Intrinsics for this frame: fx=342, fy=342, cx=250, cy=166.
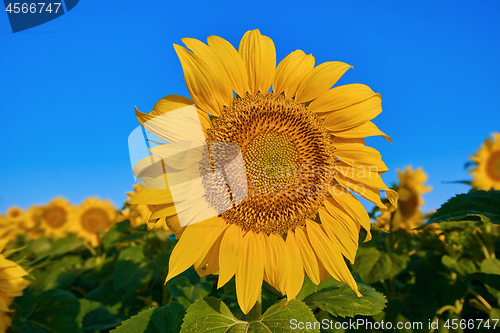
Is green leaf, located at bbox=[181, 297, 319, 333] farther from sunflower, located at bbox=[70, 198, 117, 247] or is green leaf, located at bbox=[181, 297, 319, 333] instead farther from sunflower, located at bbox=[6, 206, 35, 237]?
sunflower, located at bbox=[6, 206, 35, 237]

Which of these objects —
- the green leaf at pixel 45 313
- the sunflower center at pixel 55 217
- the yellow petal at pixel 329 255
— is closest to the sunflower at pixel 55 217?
the sunflower center at pixel 55 217

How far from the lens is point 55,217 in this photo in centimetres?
795

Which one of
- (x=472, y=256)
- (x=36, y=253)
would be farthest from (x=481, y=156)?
(x=36, y=253)

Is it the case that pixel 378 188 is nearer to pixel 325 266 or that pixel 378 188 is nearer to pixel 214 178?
pixel 325 266

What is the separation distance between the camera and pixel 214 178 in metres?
1.76

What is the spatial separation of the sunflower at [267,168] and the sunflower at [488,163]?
203 inches

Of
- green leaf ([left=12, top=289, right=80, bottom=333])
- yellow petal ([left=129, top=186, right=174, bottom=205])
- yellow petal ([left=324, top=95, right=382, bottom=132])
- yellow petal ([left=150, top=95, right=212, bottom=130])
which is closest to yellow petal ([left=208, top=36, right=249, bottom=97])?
yellow petal ([left=150, top=95, right=212, bottom=130])

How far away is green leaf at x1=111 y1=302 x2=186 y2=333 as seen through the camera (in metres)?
2.01

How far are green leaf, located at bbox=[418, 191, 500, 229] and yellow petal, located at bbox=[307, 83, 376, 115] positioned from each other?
2.59 ft

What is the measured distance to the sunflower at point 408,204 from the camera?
143 inches

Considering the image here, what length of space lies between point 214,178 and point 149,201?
34 cm

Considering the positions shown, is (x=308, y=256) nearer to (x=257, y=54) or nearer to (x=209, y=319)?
(x=209, y=319)

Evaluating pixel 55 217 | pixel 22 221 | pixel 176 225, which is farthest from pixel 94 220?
pixel 176 225

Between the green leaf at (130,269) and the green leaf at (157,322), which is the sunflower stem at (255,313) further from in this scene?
the green leaf at (130,269)
